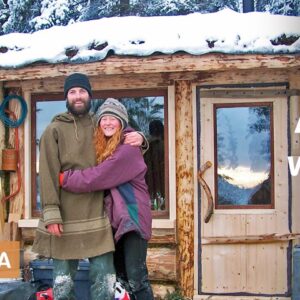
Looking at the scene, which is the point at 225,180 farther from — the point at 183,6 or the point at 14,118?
the point at 183,6

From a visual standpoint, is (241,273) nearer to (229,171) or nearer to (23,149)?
(229,171)

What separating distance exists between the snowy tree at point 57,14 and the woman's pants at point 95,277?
246 inches

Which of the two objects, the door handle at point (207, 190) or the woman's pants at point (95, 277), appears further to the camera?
the door handle at point (207, 190)

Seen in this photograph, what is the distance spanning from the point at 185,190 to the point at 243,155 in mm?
668

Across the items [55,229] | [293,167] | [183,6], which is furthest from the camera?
[183,6]

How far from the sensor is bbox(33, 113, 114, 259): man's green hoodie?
12.4ft

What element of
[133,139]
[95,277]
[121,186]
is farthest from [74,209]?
[133,139]

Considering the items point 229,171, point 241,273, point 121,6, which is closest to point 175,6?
point 121,6

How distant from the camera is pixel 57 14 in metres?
9.48

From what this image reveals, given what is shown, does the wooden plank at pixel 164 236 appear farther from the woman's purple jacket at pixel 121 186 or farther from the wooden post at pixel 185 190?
the woman's purple jacket at pixel 121 186

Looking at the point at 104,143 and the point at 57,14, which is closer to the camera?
the point at 104,143

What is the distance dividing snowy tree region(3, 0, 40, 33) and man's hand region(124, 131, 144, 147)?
6.21 meters

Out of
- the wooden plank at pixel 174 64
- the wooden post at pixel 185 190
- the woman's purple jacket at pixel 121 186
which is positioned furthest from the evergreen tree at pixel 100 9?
the woman's purple jacket at pixel 121 186

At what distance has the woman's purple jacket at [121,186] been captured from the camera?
12.1 feet
